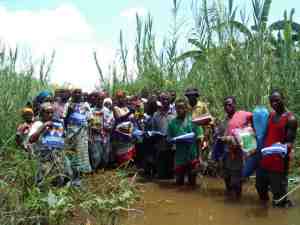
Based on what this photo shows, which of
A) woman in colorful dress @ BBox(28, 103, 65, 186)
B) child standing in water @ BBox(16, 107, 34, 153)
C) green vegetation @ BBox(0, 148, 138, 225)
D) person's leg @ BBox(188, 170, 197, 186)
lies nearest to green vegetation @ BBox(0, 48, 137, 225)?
green vegetation @ BBox(0, 148, 138, 225)

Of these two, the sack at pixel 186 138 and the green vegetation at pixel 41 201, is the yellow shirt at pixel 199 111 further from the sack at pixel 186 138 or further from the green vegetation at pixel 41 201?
the green vegetation at pixel 41 201

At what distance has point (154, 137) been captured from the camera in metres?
7.89

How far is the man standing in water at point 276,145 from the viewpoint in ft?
18.4

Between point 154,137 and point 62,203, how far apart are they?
3717mm

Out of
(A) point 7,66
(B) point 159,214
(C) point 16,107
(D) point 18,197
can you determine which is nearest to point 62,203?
(D) point 18,197

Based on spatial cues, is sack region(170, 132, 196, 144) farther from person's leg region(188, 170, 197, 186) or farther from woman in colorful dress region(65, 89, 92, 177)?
woman in colorful dress region(65, 89, 92, 177)

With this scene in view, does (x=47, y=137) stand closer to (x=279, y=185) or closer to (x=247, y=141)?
(x=247, y=141)

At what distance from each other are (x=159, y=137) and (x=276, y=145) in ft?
8.27

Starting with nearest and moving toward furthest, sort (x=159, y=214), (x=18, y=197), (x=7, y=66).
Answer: (x=18, y=197) < (x=159, y=214) < (x=7, y=66)

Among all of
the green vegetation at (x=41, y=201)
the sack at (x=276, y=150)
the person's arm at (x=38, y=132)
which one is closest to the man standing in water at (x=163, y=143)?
the sack at (x=276, y=150)

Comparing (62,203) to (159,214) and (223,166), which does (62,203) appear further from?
(223,166)

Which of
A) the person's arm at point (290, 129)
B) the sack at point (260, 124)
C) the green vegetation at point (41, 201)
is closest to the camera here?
the green vegetation at point (41, 201)

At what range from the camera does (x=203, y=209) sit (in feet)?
18.8

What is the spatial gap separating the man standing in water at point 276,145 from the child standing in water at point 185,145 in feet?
4.29
